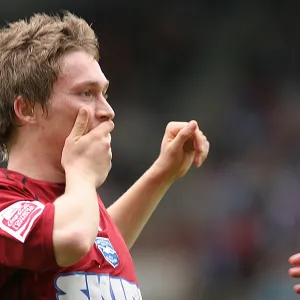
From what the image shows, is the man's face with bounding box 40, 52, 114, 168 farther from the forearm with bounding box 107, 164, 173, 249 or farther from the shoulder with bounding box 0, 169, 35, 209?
the forearm with bounding box 107, 164, 173, 249

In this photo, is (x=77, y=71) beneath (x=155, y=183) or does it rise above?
above

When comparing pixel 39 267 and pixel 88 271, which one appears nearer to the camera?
pixel 39 267

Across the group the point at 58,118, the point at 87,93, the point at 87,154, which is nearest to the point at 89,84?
the point at 87,93

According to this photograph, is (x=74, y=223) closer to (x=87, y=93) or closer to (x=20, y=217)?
(x=20, y=217)

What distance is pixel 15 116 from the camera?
8.05 ft

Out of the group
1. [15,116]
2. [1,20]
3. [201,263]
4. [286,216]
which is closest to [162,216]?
[201,263]

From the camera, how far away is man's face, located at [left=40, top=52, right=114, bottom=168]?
7.87 ft

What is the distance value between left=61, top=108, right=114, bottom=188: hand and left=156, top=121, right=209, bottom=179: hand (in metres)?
0.58

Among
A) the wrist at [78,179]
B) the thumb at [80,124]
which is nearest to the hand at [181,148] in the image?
the thumb at [80,124]

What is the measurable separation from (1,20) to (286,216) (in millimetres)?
3858

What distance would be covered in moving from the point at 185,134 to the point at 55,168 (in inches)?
23.7

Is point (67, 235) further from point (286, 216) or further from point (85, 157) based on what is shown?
point (286, 216)

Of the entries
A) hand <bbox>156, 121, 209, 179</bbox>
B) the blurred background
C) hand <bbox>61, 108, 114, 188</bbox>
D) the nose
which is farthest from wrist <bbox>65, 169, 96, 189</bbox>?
the blurred background

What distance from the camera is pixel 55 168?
8.02 feet
